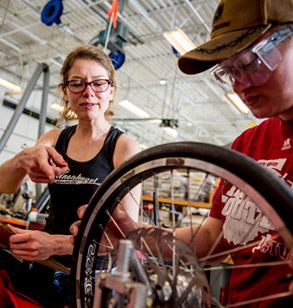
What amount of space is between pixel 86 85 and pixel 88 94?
39 mm

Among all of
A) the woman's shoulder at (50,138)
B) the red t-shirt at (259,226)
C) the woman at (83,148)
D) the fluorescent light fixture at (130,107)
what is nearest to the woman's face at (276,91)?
the red t-shirt at (259,226)

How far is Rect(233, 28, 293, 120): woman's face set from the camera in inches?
24.7

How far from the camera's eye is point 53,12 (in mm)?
4395

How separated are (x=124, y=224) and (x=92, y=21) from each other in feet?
21.7

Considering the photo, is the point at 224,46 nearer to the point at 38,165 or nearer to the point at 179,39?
the point at 38,165

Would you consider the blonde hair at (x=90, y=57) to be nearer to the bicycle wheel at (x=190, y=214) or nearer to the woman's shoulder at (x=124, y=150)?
the woman's shoulder at (x=124, y=150)

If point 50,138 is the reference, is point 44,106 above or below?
above

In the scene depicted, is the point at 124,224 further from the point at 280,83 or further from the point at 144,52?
the point at 144,52

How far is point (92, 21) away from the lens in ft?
21.3

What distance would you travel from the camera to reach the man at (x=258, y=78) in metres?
0.59

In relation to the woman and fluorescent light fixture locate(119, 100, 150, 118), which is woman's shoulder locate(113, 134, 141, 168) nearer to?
the woman

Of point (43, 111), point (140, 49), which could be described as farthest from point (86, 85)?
point (140, 49)

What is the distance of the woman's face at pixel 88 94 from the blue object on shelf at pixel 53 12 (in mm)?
3705

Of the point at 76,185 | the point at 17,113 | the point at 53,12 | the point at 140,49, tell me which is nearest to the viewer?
the point at 76,185
